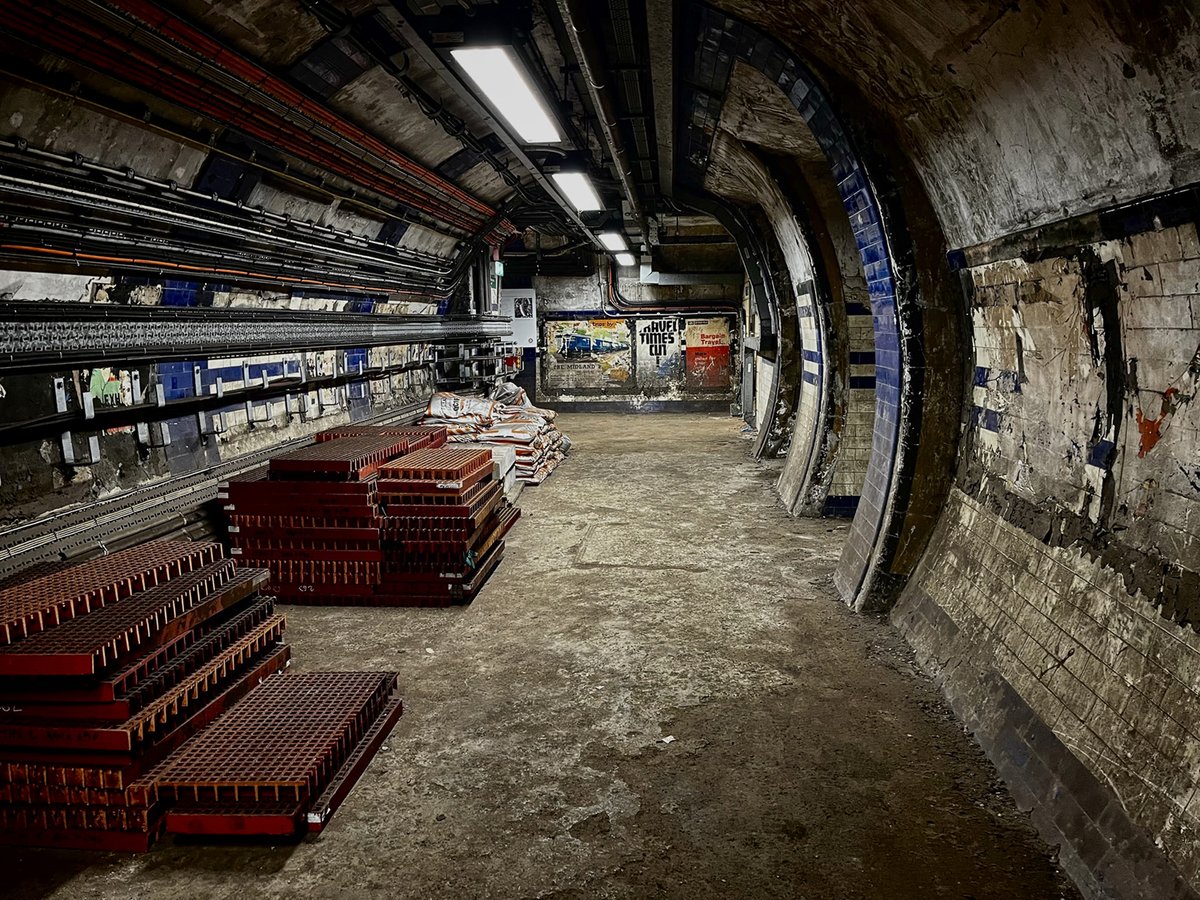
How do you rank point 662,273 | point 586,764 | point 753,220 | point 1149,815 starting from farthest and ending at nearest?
point 662,273 → point 753,220 → point 586,764 → point 1149,815

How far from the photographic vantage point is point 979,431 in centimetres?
445

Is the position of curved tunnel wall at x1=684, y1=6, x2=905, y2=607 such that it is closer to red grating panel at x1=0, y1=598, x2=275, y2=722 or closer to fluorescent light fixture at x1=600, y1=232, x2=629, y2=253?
red grating panel at x1=0, y1=598, x2=275, y2=722

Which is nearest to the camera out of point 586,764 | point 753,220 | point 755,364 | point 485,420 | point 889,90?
point 586,764

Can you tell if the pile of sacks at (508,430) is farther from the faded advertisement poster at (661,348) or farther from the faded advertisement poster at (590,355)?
the faded advertisement poster at (661,348)

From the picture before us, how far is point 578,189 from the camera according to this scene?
786 centimetres

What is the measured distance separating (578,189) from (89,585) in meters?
5.80

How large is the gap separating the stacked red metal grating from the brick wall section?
8.73 ft

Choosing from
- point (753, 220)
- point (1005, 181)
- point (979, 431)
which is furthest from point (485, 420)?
point (1005, 181)

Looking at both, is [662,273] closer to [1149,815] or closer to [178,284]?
[178,284]

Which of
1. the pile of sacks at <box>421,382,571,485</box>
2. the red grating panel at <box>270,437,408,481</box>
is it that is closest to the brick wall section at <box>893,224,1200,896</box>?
the red grating panel at <box>270,437,408,481</box>

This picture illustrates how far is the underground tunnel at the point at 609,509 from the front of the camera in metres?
2.68

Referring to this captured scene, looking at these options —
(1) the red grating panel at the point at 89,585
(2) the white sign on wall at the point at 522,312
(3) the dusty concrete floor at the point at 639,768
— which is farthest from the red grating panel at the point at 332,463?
(2) the white sign on wall at the point at 522,312

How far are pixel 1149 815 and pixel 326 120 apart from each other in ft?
21.5

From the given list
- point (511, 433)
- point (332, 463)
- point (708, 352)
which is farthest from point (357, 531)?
point (708, 352)
